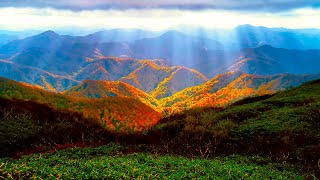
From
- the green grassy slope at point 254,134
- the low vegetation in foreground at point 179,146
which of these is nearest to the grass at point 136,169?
the low vegetation in foreground at point 179,146

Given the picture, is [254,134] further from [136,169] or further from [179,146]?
[136,169]

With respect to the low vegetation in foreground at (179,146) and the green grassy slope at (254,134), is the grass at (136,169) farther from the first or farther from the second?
the green grassy slope at (254,134)

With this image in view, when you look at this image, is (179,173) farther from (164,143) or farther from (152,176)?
(164,143)

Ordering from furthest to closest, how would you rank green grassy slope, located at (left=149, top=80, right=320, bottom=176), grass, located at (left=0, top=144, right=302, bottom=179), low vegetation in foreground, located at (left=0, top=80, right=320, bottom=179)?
green grassy slope, located at (left=149, top=80, right=320, bottom=176)
low vegetation in foreground, located at (left=0, top=80, right=320, bottom=179)
grass, located at (left=0, top=144, right=302, bottom=179)

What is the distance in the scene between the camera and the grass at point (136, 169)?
1436 cm

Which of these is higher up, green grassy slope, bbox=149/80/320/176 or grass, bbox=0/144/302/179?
grass, bbox=0/144/302/179

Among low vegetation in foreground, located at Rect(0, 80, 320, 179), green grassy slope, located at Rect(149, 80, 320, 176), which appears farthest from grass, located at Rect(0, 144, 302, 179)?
green grassy slope, located at Rect(149, 80, 320, 176)

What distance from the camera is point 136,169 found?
16.6 metres

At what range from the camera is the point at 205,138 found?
29562 millimetres

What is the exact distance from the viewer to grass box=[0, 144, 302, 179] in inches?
565

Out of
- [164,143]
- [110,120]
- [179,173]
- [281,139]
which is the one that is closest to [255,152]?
[281,139]

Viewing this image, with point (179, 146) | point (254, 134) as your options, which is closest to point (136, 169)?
point (179, 146)

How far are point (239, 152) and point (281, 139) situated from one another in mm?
4130

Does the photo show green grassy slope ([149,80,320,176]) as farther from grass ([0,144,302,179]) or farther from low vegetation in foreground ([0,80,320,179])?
grass ([0,144,302,179])
